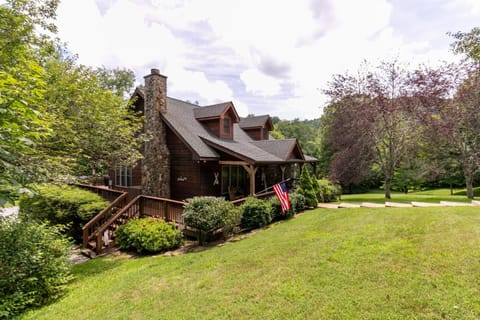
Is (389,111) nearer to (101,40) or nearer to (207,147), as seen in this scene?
(207,147)

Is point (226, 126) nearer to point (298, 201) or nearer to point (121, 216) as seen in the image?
point (298, 201)

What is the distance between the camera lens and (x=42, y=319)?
4.08m

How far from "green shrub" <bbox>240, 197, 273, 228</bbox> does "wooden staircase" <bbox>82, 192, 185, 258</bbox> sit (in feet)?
7.90

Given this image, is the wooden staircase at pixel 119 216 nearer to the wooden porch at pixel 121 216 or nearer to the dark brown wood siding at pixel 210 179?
the wooden porch at pixel 121 216

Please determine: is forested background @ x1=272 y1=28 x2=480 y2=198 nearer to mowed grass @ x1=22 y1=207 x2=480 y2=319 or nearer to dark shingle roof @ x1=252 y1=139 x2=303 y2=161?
dark shingle roof @ x1=252 y1=139 x2=303 y2=161

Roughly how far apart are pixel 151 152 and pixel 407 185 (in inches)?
1093

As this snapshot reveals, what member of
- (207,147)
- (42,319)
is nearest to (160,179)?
(207,147)

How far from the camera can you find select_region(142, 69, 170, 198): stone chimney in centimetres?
1180

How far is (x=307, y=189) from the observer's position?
39.7ft

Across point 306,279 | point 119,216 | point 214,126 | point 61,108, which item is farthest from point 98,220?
point 306,279

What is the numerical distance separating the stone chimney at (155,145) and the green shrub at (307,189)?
23.6 feet

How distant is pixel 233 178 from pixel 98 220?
693 centimetres

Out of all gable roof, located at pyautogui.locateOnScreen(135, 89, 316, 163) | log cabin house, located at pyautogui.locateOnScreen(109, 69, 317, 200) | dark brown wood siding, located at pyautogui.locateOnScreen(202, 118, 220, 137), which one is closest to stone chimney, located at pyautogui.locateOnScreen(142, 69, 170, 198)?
log cabin house, located at pyautogui.locateOnScreen(109, 69, 317, 200)

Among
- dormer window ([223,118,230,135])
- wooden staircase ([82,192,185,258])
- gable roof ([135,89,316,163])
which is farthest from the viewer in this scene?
dormer window ([223,118,230,135])
